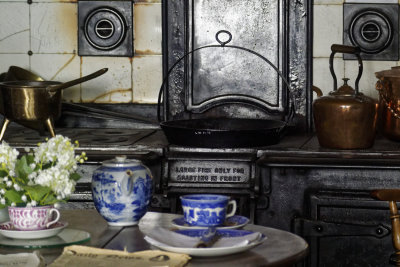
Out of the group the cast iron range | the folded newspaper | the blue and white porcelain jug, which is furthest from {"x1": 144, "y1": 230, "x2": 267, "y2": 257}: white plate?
the cast iron range

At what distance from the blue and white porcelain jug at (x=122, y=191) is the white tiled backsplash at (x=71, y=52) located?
218 centimetres

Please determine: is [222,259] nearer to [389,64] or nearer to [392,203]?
[392,203]

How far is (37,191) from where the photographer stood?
2074 mm

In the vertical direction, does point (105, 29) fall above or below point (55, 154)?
above

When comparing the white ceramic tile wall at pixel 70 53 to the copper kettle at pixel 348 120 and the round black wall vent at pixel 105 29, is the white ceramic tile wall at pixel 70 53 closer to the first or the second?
the round black wall vent at pixel 105 29

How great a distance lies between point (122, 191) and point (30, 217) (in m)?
0.28

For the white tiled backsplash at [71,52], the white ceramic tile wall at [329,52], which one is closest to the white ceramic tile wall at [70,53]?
the white tiled backsplash at [71,52]

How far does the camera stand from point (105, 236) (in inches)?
85.4

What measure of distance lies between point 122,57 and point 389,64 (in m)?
1.49

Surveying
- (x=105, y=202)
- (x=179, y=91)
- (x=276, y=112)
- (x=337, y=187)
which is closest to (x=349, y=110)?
(x=337, y=187)

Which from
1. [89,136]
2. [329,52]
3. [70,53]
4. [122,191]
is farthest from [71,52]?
[122,191]

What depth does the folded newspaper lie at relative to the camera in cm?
183

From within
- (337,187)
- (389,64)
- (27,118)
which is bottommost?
(337,187)

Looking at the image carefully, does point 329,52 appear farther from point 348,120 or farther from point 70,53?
point 70,53
